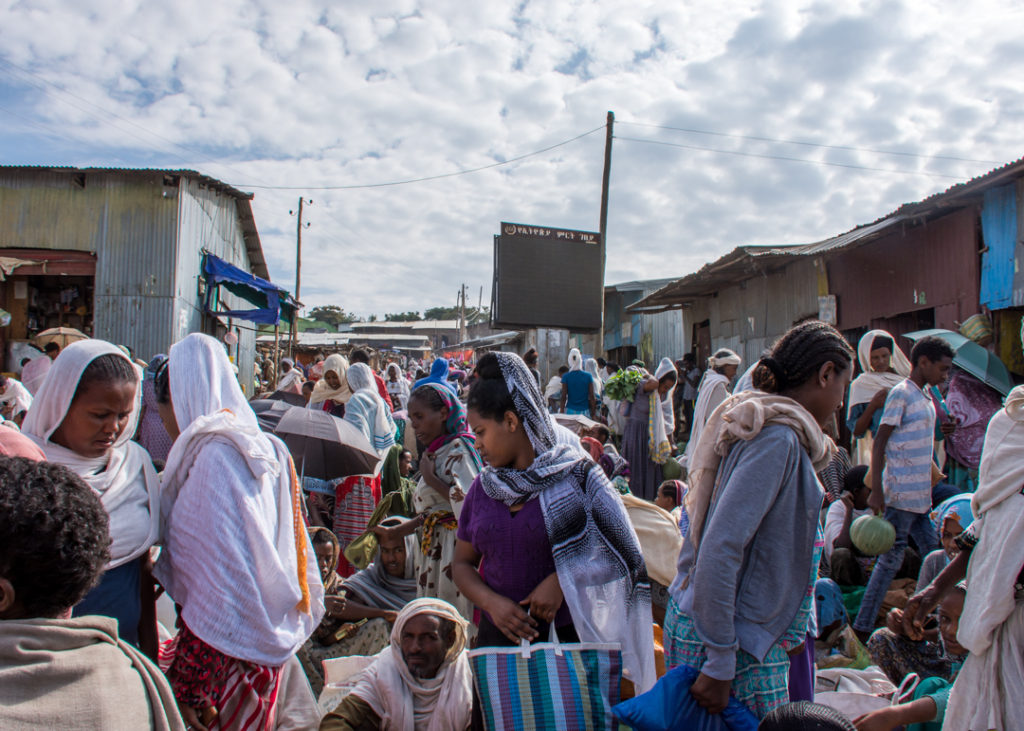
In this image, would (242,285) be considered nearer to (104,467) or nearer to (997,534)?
(104,467)

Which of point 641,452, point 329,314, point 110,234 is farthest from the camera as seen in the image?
point 329,314

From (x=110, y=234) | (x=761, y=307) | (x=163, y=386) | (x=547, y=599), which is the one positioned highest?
(x=110, y=234)

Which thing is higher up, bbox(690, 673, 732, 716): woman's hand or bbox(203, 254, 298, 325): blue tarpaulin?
bbox(203, 254, 298, 325): blue tarpaulin

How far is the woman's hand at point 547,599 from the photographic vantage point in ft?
6.78

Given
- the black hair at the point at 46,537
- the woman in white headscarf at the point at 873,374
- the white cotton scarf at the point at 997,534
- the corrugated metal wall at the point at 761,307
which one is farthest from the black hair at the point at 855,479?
the corrugated metal wall at the point at 761,307

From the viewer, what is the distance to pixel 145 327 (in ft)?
45.3

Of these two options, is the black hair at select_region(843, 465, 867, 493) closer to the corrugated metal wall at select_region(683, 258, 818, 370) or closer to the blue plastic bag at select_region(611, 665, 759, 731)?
the blue plastic bag at select_region(611, 665, 759, 731)

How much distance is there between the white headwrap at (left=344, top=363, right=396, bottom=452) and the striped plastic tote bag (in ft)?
12.0

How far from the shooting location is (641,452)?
7887mm

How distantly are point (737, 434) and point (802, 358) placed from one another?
0.34 metres

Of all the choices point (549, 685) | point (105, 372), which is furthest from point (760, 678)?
point (105, 372)

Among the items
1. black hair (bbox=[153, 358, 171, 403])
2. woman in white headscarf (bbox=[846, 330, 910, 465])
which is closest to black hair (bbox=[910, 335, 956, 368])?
woman in white headscarf (bbox=[846, 330, 910, 465])

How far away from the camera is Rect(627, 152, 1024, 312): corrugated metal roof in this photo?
22.5ft

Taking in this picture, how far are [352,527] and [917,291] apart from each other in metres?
7.54
